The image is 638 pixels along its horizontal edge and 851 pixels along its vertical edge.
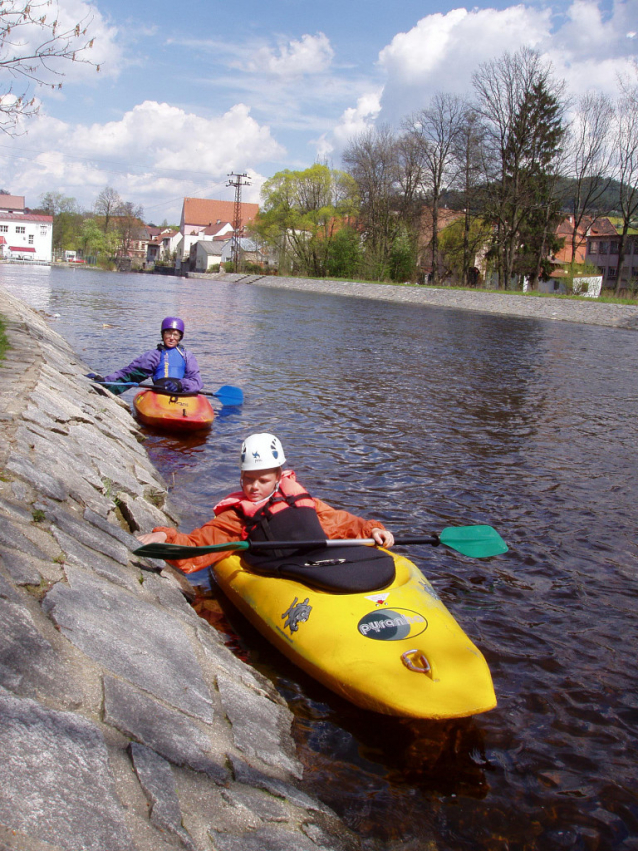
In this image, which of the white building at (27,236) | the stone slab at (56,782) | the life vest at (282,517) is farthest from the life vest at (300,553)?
the white building at (27,236)

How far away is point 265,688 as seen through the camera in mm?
3262

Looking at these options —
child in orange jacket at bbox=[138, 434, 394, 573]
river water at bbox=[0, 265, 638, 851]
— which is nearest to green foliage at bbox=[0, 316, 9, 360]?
river water at bbox=[0, 265, 638, 851]

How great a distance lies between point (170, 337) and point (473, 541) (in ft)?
17.6

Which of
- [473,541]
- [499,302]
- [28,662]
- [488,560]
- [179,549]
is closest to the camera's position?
[28,662]

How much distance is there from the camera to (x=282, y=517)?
4.05 metres

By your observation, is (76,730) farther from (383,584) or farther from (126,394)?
(126,394)

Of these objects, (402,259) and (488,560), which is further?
(402,259)

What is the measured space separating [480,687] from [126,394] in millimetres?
8457

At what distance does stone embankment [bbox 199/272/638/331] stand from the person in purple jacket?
2389 centimetres

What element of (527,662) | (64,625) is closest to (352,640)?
(527,662)

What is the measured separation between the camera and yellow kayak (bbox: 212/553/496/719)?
2975 millimetres

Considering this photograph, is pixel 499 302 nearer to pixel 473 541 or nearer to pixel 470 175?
pixel 470 175

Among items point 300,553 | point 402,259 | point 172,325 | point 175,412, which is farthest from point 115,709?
point 402,259

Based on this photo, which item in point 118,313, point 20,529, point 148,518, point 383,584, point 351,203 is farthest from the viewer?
point 351,203
